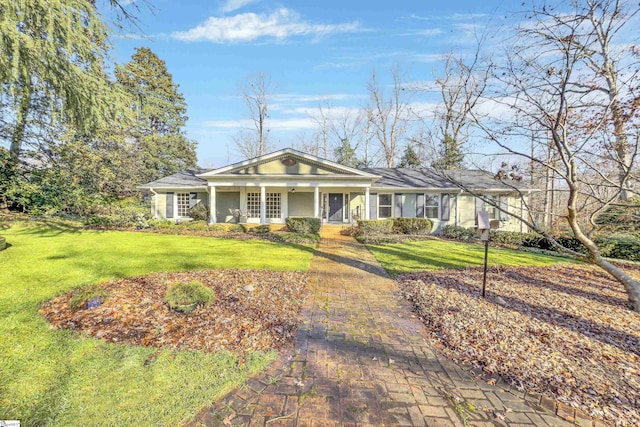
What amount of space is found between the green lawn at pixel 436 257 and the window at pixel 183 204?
42.9 ft

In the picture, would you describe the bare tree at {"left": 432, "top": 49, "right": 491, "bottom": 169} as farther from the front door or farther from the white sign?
the front door

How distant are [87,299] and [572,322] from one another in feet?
27.1

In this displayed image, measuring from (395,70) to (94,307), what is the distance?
1017 inches

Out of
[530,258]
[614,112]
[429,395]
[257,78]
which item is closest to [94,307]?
[429,395]

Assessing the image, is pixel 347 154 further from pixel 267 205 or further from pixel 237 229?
pixel 237 229

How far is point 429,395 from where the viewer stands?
107 inches

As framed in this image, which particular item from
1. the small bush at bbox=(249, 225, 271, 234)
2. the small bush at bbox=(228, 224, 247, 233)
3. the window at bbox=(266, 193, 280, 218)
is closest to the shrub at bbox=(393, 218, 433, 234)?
the small bush at bbox=(249, 225, 271, 234)

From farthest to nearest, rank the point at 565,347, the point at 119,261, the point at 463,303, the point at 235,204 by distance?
the point at 235,204 → the point at 119,261 → the point at 463,303 → the point at 565,347

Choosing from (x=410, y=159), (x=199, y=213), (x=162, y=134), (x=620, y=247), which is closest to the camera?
(x=620, y=247)

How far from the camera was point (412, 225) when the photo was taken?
51.9 ft

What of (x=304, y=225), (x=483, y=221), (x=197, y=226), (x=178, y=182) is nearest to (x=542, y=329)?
(x=483, y=221)

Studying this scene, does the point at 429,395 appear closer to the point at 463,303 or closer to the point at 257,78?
the point at 463,303

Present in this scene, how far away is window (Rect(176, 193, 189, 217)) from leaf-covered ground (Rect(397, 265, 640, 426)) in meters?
15.9

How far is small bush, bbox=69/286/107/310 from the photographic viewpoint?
4.39m
